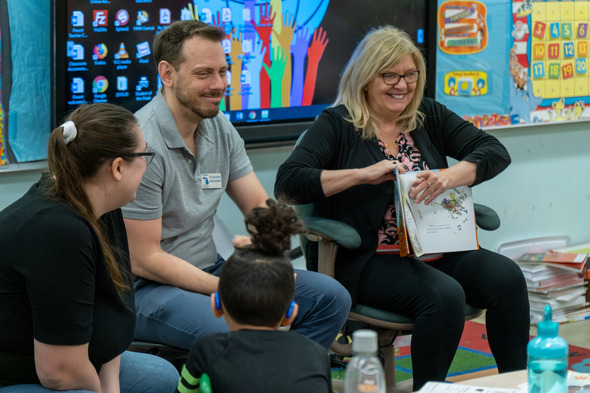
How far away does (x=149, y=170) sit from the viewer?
221 cm

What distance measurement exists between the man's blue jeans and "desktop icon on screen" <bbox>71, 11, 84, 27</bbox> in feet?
3.04

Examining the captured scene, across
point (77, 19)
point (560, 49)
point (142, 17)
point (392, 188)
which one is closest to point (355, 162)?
point (392, 188)

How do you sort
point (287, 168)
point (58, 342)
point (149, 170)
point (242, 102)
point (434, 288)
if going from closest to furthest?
point (58, 342), point (149, 170), point (434, 288), point (287, 168), point (242, 102)

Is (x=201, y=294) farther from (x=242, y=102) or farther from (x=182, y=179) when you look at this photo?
(x=242, y=102)

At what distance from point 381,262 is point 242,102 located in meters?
0.98

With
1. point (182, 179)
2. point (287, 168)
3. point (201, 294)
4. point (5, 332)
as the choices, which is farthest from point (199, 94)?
point (5, 332)

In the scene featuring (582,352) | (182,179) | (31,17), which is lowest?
(582,352)

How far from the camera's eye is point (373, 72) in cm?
262

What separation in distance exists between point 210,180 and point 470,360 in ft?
4.81

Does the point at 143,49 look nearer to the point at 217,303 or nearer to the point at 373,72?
the point at 373,72

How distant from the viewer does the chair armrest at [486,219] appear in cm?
262

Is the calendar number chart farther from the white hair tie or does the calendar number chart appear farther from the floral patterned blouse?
the white hair tie

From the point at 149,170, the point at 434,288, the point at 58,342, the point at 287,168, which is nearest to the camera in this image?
the point at 58,342

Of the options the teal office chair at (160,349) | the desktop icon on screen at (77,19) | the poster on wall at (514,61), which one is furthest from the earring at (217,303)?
the poster on wall at (514,61)
